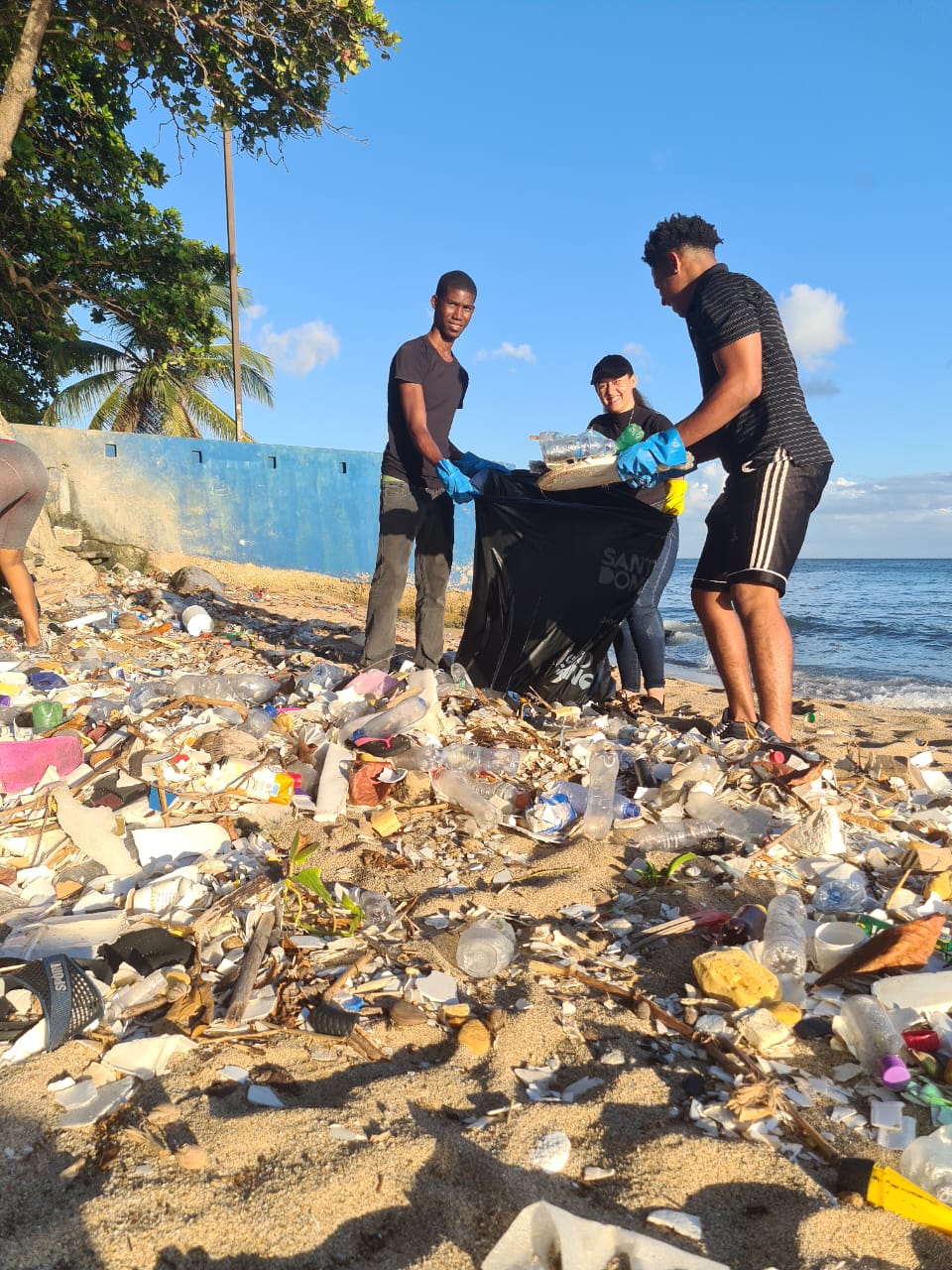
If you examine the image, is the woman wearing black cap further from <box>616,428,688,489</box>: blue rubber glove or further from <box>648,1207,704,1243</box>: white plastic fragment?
<box>648,1207,704,1243</box>: white plastic fragment

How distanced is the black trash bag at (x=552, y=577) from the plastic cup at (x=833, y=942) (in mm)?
1872

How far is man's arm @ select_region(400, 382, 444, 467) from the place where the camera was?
141 inches

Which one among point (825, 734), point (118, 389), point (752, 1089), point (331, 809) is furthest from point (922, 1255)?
point (118, 389)

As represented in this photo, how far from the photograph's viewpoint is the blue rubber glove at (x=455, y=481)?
3564mm

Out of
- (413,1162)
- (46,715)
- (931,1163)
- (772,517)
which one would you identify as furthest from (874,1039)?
(46,715)

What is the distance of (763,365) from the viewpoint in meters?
2.97

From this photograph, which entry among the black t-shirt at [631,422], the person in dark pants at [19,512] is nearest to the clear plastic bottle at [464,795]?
the black t-shirt at [631,422]

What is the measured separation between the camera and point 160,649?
14.9 feet

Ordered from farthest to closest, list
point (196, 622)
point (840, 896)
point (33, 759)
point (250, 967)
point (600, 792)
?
point (196, 622), point (600, 792), point (33, 759), point (840, 896), point (250, 967)

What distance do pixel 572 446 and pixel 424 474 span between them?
0.72 m

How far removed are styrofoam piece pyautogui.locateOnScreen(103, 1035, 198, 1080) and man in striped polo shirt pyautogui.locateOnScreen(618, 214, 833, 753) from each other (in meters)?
2.30

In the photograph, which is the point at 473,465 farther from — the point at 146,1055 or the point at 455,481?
the point at 146,1055

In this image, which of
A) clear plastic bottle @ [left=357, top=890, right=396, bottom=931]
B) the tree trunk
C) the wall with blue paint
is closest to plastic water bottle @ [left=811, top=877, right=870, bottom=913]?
clear plastic bottle @ [left=357, top=890, right=396, bottom=931]

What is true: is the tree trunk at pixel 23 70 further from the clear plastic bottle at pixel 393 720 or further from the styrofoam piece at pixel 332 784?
the styrofoam piece at pixel 332 784
